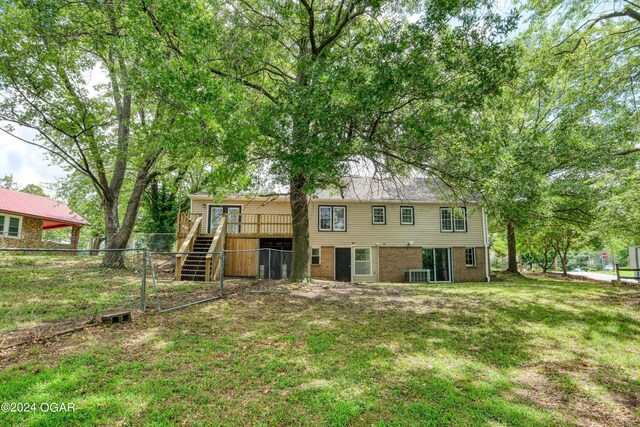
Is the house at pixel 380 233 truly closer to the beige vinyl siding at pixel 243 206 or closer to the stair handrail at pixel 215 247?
the beige vinyl siding at pixel 243 206

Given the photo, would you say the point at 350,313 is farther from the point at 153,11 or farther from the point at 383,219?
the point at 383,219

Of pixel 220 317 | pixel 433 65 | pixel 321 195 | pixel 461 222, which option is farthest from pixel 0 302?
pixel 461 222

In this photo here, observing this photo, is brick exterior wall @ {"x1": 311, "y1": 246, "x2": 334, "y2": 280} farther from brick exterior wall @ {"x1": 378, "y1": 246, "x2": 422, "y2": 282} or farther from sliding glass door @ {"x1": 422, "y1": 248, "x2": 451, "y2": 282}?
sliding glass door @ {"x1": 422, "y1": 248, "x2": 451, "y2": 282}

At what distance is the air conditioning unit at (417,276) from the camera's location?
1719 cm

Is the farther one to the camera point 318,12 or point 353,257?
point 353,257

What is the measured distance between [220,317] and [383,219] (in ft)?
42.7

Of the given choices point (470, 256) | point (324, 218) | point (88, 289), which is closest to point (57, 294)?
point (88, 289)

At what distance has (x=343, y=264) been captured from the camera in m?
17.5

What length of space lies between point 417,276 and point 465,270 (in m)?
3.10

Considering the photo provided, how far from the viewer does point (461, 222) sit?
1845cm

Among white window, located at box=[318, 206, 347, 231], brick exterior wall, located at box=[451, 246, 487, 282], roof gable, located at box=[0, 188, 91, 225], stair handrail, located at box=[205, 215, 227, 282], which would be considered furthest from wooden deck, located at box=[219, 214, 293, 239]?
roof gable, located at box=[0, 188, 91, 225]

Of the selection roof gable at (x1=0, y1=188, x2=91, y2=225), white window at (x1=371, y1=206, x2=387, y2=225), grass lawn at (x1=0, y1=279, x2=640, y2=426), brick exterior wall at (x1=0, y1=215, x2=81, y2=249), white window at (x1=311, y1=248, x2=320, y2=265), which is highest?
roof gable at (x1=0, y1=188, x2=91, y2=225)

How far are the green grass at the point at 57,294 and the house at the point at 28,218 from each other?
9.73m

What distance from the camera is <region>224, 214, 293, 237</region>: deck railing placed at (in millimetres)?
14961
